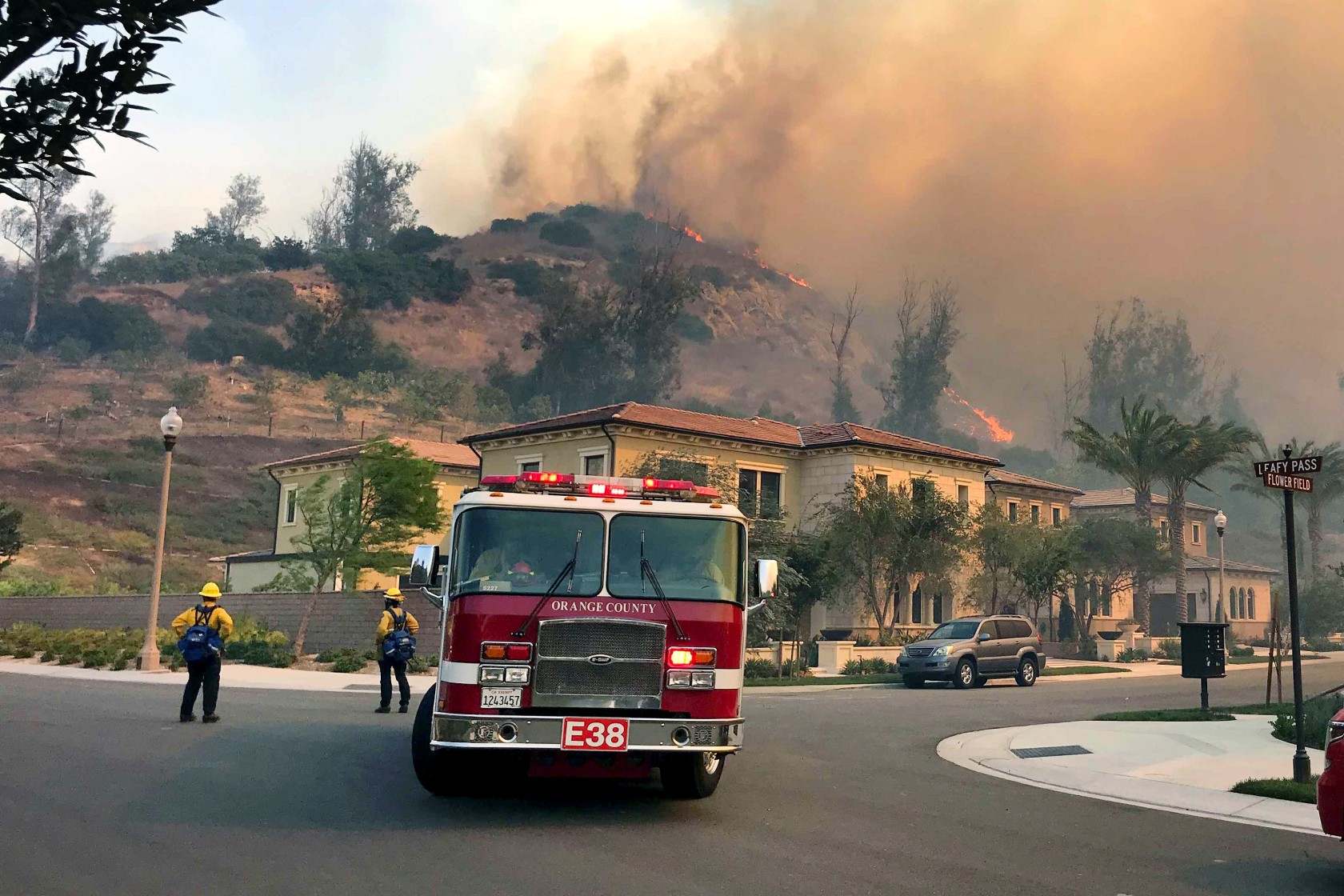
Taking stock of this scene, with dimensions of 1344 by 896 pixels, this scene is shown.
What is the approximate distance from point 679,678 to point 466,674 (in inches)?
65.0

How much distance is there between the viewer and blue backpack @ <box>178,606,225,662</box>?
49.1 ft

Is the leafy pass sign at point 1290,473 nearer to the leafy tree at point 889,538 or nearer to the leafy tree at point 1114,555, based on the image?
the leafy tree at point 889,538

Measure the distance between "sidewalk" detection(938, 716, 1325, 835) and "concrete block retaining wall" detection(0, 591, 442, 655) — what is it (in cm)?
1491

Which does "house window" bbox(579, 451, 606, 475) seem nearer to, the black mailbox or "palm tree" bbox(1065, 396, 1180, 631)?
"palm tree" bbox(1065, 396, 1180, 631)

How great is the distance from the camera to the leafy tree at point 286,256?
154000mm

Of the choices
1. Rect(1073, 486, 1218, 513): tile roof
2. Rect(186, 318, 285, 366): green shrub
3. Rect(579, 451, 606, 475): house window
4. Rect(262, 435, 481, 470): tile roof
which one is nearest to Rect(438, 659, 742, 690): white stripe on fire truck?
Rect(579, 451, 606, 475): house window

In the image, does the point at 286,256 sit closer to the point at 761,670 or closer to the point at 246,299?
the point at 246,299

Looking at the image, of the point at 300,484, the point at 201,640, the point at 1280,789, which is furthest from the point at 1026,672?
the point at 300,484

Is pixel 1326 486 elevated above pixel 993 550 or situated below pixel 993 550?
above

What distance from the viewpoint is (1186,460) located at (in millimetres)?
49406

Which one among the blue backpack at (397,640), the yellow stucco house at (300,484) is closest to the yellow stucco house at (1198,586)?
the yellow stucco house at (300,484)

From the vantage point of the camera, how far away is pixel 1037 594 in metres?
41.9

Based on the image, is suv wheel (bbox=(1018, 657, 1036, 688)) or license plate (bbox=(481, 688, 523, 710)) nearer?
license plate (bbox=(481, 688, 523, 710))

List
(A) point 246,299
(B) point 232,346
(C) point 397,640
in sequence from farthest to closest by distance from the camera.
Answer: (A) point 246,299, (B) point 232,346, (C) point 397,640
